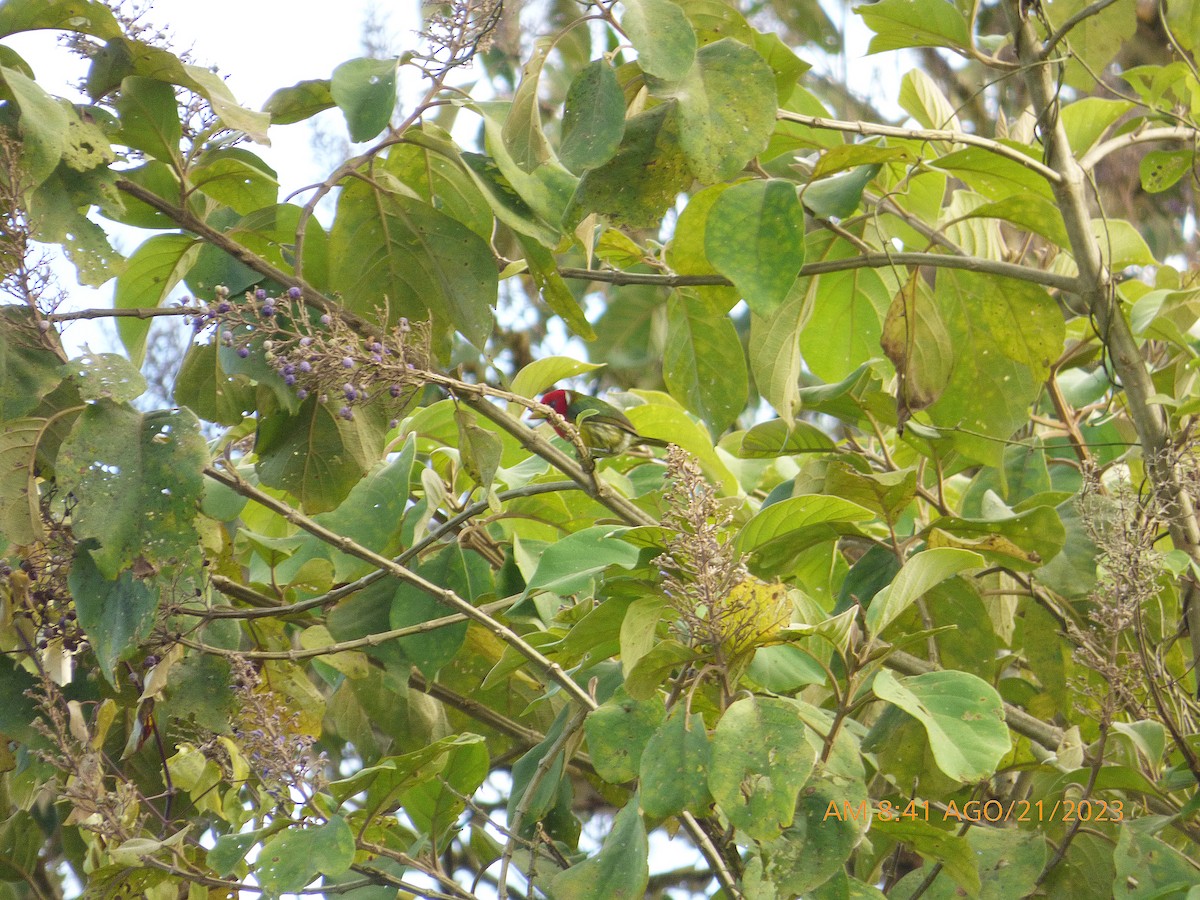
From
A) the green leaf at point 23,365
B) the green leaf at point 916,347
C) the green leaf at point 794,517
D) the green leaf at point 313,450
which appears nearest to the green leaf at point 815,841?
the green leaf at point 794,517

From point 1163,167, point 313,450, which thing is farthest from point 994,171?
point 313,450

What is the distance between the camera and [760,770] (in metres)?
0.75

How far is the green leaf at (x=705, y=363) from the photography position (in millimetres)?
1211

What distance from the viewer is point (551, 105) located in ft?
12.2

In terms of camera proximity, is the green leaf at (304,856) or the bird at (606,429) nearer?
the green leaf at (304,856)

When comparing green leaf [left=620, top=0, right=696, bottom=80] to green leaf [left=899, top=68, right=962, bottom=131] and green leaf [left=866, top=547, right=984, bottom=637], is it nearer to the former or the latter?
green leaf [left=866, top=547, right=984, bottom=637]

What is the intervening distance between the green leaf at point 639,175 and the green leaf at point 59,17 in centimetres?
41

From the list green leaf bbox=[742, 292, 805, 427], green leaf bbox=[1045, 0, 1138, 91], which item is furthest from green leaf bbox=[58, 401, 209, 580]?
green leaf bbox=[1045, 0, 1138, 91]

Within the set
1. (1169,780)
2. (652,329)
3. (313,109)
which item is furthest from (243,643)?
(652,329)

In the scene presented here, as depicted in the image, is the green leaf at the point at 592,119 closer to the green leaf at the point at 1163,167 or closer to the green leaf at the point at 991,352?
the green leaf at the point at 991,352

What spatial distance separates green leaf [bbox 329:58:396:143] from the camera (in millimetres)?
933

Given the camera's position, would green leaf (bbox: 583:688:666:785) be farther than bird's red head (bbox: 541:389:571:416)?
No

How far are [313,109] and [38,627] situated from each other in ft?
1.69

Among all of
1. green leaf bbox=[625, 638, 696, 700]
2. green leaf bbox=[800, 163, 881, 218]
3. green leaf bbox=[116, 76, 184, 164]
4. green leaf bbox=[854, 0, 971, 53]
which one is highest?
green leaf bbox=[116, 76, 184, 164]
